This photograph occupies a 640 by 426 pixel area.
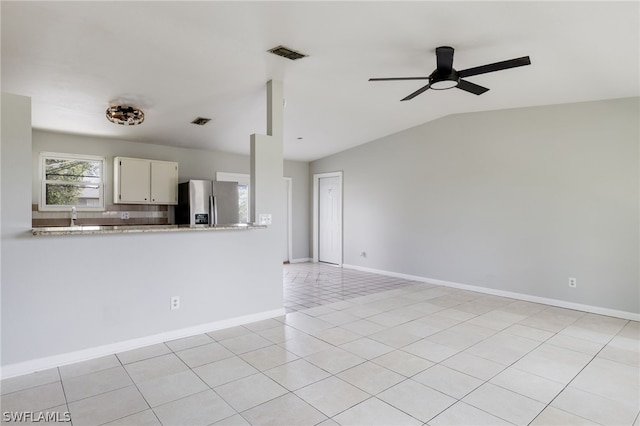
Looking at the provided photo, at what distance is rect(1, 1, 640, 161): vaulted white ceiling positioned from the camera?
2566 millimetres

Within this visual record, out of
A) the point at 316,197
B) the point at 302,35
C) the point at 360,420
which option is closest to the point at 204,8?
the point at 302,35

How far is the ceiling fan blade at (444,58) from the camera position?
9.70ft

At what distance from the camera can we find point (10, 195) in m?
2.53

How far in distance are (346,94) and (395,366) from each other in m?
3.15

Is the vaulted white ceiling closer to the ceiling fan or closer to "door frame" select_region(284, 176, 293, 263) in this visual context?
the ceiling fan

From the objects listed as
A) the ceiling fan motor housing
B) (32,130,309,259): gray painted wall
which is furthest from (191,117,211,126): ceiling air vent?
the ceiling fan motor housing

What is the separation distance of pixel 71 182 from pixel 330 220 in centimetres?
471

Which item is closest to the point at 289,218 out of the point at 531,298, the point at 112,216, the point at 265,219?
the point at 112,216

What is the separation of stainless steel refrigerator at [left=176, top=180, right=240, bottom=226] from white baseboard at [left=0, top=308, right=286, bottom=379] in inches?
94.1

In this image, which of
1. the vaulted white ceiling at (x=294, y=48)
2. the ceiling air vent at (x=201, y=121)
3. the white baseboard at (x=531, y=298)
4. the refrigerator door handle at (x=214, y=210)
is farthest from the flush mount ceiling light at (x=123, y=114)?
the white baseboard at (x=531, y=298)

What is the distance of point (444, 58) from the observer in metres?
2.99

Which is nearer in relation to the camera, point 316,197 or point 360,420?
point 360,420

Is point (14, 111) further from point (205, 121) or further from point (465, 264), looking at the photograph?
point (465, 264)

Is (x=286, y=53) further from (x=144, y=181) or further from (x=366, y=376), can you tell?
(x=144, y=181)
